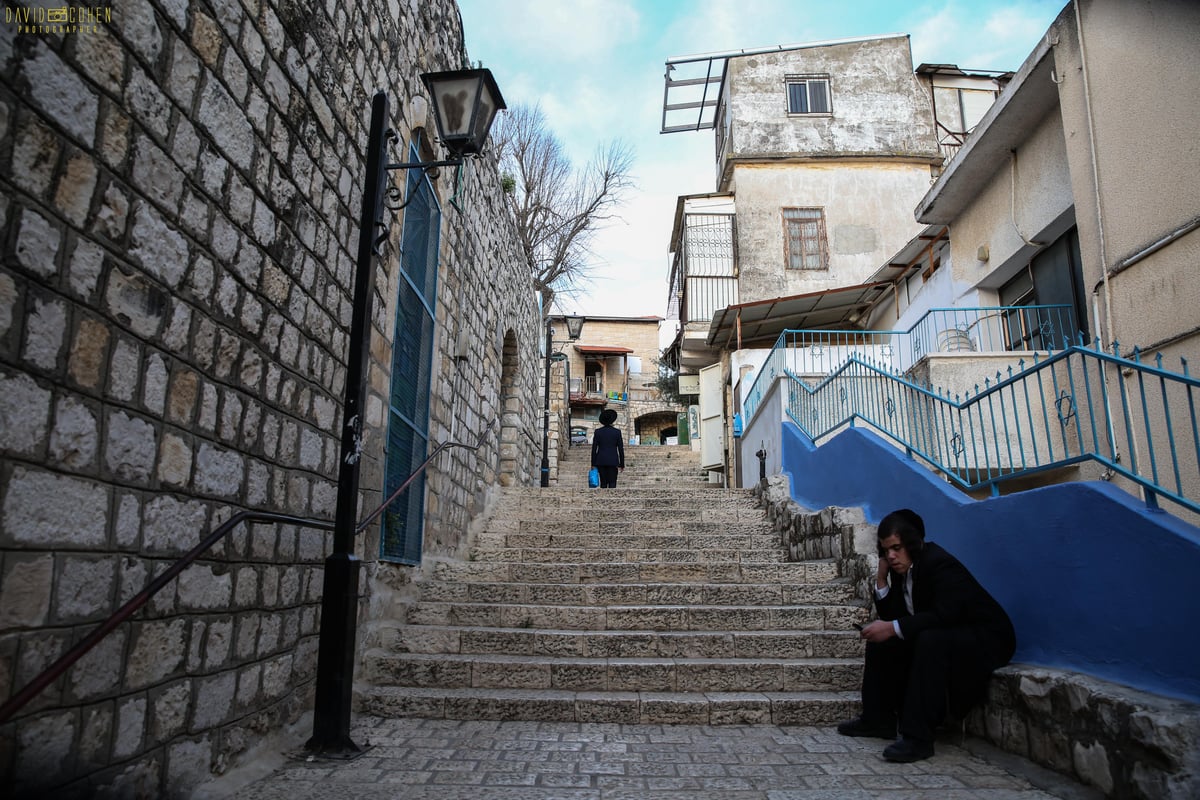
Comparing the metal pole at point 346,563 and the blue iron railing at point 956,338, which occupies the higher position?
the blue iron railing at point 956,338

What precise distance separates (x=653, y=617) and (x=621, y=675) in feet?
2.18

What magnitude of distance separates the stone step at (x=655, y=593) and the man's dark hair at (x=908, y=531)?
1.58 m

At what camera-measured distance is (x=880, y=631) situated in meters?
3.31

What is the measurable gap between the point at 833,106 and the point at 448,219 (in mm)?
13132

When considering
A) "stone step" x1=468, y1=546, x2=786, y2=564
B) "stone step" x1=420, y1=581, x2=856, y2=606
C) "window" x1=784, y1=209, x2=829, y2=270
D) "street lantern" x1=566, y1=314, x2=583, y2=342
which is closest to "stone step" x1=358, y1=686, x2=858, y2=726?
"stone step" x1=420, y1=581, x2=856, y2=606

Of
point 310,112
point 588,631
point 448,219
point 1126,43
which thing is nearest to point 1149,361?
point 1126,43

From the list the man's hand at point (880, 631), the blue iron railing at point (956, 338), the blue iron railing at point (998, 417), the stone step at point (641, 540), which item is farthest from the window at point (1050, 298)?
the man's hand at point (880, 631)

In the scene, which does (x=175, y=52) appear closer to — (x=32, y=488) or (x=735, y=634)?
(x=32, y=488)

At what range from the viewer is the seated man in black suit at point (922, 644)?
3.10 metres

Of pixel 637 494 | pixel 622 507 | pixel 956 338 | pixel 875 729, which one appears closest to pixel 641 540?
pixel 622 507

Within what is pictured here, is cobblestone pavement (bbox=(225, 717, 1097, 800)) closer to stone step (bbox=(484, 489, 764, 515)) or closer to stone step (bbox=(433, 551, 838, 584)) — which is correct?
stone step (bbox=(433, 551, 838, 584))

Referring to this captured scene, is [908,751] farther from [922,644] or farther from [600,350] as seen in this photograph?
[600,350]

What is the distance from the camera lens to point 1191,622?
2359 mm

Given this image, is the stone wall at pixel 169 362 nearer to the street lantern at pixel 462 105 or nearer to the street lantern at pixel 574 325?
the street lantern at pixel 462 105
